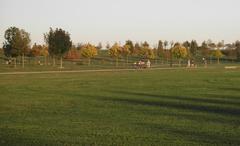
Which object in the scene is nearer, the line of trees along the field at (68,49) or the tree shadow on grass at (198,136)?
the tree shadow on grass at (198,136)

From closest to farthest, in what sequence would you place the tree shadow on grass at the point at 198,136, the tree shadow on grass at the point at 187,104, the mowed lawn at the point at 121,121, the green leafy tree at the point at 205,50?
the tree shadow on grass at the point at 198,136 < the mowed lawn at the point at 121,121 < the tree shadow on grass at the point at 187,104 < the green leafy tree at the point at 205,50

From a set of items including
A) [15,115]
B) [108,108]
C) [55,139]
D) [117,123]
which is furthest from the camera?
[108,108]

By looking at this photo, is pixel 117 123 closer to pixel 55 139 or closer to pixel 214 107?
pixel 55 139

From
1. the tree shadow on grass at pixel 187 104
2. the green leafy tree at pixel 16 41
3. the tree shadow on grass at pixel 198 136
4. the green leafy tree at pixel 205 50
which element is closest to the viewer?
the tree shadow on grass at pixel 198 136

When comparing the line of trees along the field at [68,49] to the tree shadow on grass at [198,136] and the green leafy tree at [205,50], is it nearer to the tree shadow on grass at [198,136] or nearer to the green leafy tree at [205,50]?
the green leafy tree at [205,50]

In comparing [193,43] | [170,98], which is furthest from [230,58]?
[170,98]

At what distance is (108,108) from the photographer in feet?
62.9

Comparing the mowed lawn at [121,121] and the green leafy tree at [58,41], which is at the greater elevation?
the green leafy tree at [58,41]

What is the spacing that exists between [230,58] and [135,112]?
137 metres

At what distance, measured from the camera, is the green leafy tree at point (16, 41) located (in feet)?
266

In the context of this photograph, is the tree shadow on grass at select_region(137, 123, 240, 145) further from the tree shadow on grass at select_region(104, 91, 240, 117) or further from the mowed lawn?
the tree shadow on grass at select_region(104, 91, 240, 117)

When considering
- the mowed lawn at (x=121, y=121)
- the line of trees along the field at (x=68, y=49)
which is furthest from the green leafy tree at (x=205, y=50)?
the mowed lawn at (x=121, y=121)

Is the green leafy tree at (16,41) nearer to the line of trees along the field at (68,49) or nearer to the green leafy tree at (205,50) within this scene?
the line of trees along the field at (68,49)

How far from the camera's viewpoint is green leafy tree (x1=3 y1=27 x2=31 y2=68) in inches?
3188
